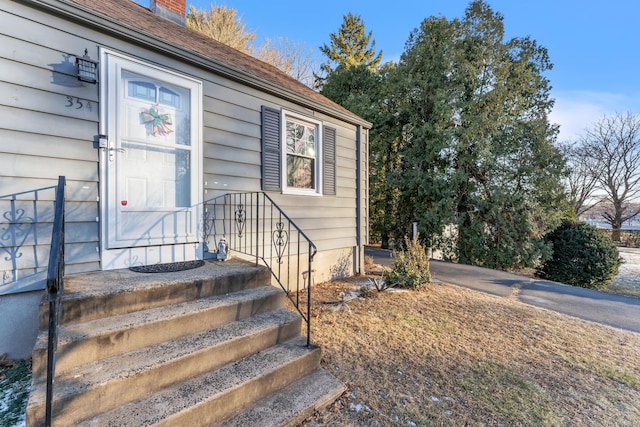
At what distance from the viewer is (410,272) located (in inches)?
191

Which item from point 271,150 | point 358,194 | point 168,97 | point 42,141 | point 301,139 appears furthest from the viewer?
point 358,194

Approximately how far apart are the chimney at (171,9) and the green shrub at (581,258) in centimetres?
1018

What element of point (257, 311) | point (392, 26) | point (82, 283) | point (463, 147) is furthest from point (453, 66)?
point (82, 283)

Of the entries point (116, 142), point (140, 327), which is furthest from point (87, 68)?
point (140, 327)

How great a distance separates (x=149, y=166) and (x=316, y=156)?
2541 mm

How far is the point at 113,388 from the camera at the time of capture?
Answer: 1.67 meters

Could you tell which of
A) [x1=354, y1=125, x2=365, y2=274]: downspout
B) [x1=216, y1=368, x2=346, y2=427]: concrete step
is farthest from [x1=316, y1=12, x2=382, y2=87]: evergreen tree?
[x1=216, y1=368, x2=346, y2=427]: concrete step

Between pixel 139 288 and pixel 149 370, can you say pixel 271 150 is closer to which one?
pixel 139 288

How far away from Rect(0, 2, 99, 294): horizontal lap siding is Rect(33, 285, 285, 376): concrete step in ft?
2.93

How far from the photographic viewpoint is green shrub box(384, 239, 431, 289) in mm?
4863

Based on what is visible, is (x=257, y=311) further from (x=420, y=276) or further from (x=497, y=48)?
(x=497, y=48)

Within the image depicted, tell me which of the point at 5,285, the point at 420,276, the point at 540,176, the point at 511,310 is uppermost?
the point at 540,176

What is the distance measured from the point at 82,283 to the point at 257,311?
141 cm

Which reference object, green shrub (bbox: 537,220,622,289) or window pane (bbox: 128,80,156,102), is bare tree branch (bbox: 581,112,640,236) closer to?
green shrub (bbox: 537,220,622,289)
